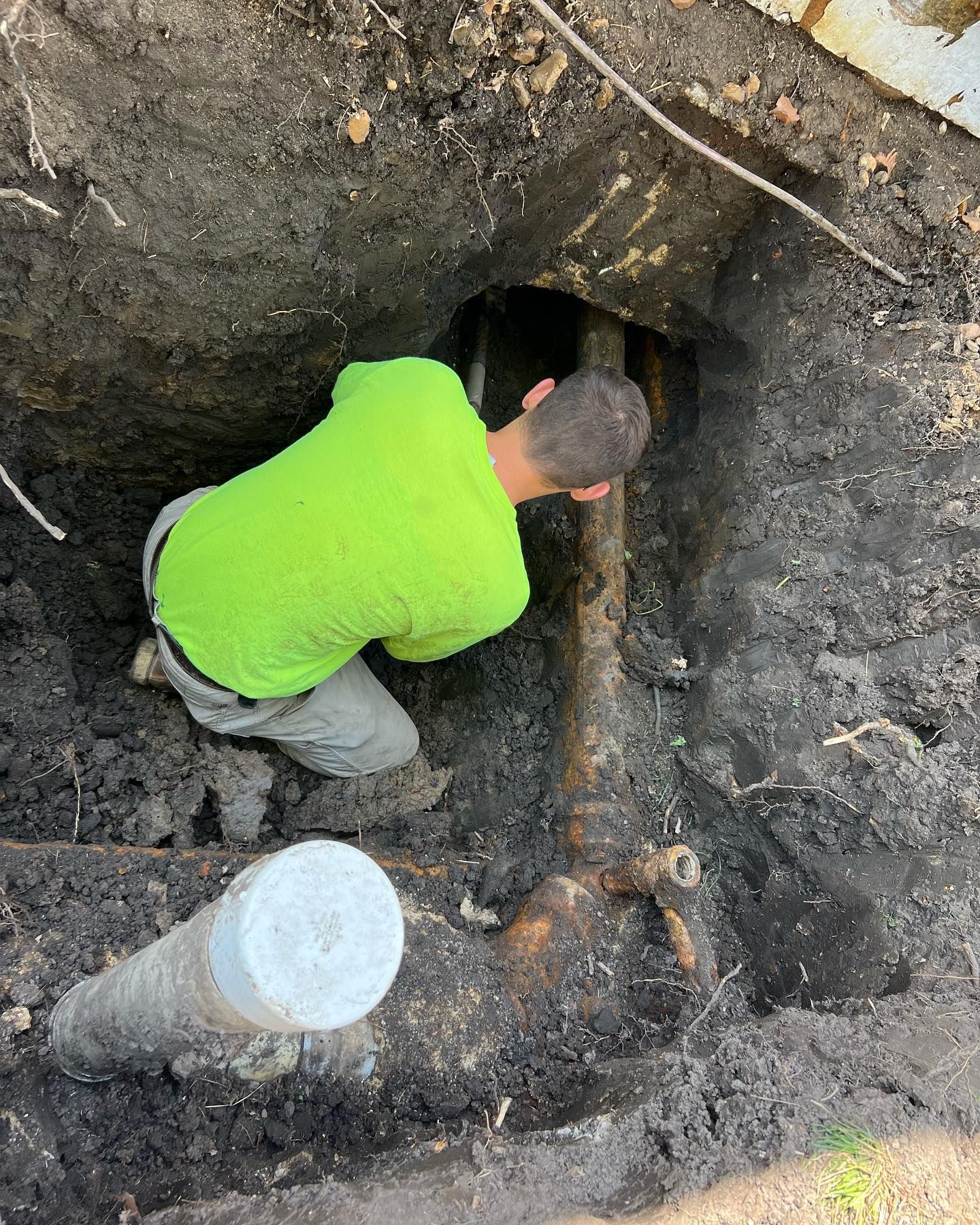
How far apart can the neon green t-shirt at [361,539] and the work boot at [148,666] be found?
56cm

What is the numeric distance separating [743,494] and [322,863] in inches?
78.0

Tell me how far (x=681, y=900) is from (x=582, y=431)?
54.0 inches

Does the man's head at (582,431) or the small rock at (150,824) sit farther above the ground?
the man's head at (582,431)

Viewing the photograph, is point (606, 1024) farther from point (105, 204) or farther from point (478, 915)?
point (105, 204)

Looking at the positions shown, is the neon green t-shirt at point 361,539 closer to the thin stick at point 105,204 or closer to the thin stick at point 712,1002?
the thin stick at point 105,204

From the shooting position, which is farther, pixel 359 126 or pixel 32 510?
pixel 359 126

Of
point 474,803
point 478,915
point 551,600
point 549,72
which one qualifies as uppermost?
point 549,72

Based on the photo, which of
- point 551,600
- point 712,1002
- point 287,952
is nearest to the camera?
point 287,952

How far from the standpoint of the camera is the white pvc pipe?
3.43 feet

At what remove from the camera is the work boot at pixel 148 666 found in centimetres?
259

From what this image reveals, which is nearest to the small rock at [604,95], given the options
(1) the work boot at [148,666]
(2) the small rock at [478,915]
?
(1) the work boot at [148,666]

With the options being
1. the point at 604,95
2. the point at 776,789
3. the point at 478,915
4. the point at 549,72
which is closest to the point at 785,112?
the point at 604,95

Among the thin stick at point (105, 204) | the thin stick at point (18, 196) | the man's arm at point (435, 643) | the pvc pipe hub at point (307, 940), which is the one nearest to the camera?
the pvc pipe hub at point (307, 940)

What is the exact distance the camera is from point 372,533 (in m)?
1.82
